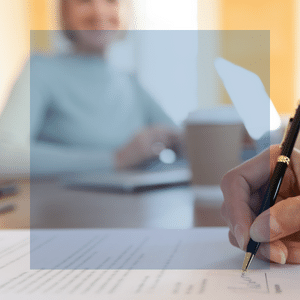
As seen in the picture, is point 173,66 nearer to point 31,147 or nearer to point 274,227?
point 31,147

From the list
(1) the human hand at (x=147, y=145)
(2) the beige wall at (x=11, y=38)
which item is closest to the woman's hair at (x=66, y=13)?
(1) the human hand at (x=147, y=145)

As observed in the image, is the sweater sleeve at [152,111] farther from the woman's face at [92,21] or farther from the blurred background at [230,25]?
the blurred background at [230,25]

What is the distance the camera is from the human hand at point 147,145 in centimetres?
62

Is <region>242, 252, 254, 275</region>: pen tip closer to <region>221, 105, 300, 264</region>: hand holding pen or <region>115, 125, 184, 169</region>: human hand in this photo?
<region>221, 105, 300, 264</region>: hand holding pen

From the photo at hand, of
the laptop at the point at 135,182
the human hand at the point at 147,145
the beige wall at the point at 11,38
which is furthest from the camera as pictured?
the beige wall at the point at 11,38

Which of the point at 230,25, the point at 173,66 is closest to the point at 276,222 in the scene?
the point at 173,66

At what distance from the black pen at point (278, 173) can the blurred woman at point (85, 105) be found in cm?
42

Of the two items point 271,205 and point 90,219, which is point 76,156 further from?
point 271,205

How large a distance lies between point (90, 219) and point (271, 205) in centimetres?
19

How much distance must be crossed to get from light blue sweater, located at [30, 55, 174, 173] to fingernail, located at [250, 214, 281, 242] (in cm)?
60

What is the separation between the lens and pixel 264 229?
0.18 metres

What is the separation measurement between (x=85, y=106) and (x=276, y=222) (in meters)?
0.81

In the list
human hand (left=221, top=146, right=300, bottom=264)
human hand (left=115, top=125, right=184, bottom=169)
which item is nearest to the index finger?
human hand (left=221, top=146, right=300, bottom=264)

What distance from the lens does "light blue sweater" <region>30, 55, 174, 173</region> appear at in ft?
2.83
